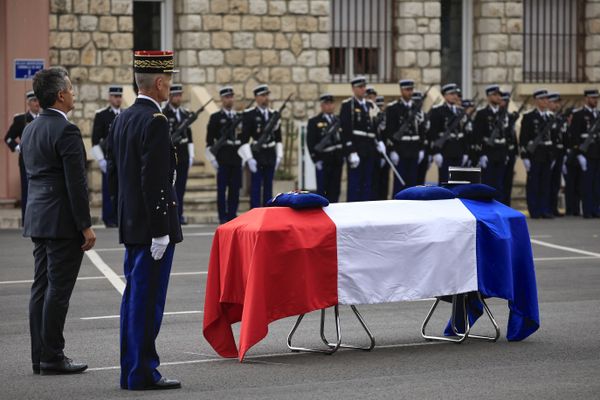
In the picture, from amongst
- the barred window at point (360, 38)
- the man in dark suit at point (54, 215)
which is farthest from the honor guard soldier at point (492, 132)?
the man in dark suit at point (54, 215)

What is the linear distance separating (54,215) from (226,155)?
13.0m

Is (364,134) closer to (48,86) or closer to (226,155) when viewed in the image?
(226,155)

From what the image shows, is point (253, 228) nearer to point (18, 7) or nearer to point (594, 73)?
point (18, 7)

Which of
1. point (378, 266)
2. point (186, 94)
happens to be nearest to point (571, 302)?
point (378, 266)

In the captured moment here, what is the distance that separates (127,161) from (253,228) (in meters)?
1.25

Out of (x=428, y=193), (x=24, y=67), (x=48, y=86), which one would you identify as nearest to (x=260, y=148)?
(x=24, y=67)

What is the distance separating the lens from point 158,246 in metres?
8.62

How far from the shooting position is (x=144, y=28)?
26.5 m

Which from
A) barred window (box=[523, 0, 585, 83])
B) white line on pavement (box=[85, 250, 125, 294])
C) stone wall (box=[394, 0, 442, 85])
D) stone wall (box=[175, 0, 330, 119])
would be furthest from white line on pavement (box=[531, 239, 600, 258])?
barred window (box=[523, 0, 585, 83])

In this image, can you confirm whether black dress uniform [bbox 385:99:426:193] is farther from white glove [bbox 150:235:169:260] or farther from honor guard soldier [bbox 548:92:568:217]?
white glove [bbox 150:235:169:260]

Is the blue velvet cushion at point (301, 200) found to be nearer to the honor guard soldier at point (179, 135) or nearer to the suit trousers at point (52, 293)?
the suit trousers at point (52, 293)

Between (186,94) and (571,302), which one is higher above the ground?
(186,94)

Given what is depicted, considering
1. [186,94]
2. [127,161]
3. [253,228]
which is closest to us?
[127,161]

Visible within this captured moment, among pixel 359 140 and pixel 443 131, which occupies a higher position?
pixel 443 131
